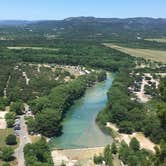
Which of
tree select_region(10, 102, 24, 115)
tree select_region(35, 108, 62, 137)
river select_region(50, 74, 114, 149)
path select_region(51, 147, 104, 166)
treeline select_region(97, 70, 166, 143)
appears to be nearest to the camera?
path select_region(51, 147, 104, 166)

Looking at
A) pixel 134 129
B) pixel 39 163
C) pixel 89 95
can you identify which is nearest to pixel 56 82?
pixel 89 95

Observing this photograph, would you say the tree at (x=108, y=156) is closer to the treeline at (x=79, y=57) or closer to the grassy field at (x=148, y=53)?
the treeline at (x=79, y=57)

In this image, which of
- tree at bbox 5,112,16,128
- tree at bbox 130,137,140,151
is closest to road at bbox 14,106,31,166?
tree at bbox 5,112,16,128

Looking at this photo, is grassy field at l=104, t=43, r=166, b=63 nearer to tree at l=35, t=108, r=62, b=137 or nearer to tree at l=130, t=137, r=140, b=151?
tree at l=35, t=108, r=62, b=137

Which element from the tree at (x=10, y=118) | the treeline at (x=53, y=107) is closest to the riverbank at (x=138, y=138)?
the treeline at (x=53, y=107)

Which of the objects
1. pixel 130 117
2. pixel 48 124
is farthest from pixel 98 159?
pixel 130 117
